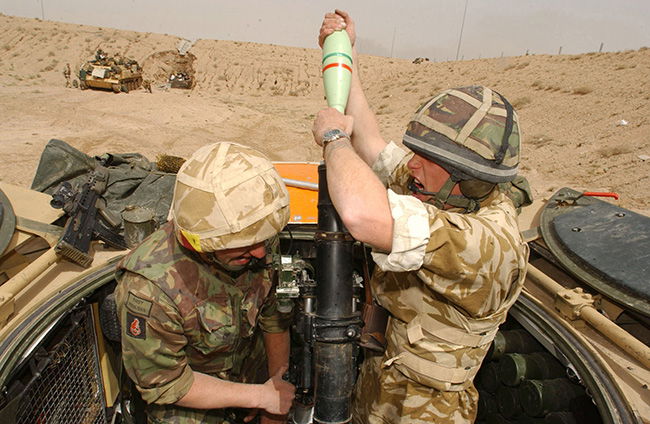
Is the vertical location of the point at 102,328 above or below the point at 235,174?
below

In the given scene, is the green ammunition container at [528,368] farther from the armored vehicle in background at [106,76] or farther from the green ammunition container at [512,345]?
the armored vehicle in background at [106,76]

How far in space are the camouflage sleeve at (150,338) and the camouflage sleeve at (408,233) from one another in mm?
984

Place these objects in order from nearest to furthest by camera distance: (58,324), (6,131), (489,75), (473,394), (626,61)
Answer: (58,324), (473,394), (6,131), (626,61), (489,75)

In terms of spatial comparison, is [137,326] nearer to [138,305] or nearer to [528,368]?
[138,305]

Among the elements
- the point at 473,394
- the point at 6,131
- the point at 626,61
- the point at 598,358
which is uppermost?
the point at 626,61

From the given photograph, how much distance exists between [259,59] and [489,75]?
22.4 meters

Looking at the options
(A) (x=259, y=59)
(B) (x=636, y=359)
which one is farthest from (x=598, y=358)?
(A) (x=259, y=59)

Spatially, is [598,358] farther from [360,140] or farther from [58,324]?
[58,324]

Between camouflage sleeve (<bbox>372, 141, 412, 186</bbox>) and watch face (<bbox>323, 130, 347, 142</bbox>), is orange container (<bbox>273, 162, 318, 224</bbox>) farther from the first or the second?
watch face (<bbox>323, 130, 347, 142</bbox>)

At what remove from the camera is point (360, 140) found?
3008 millimetres

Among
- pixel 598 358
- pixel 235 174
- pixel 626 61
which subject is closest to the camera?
pixel 235 174

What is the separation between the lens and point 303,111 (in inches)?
1035

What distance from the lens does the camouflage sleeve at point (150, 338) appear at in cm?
188

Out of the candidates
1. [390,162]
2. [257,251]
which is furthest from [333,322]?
[390,162]
